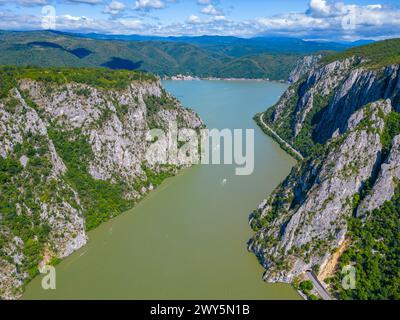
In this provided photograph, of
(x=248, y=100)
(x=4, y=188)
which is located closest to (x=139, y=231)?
(x=4, y=188)

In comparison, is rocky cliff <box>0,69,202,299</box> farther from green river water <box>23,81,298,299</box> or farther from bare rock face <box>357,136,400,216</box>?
bare rock face <box>357,136,400,216</box>

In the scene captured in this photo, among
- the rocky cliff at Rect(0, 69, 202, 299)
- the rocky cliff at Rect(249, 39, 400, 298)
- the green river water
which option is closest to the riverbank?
A: the green river water

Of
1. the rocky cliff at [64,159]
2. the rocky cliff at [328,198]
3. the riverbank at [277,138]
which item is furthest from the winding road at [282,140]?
the rocky cliff at [328,198]

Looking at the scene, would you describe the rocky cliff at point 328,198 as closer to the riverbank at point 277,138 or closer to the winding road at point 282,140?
the winding road at point 282,140

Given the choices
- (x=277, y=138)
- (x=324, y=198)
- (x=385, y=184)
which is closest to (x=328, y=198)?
(x=324, y=198)

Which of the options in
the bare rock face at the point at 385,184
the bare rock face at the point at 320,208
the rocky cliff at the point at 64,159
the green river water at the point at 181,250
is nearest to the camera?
the green river water at the point at 181,250

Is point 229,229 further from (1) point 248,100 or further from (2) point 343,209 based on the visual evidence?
(1) point 248,100
